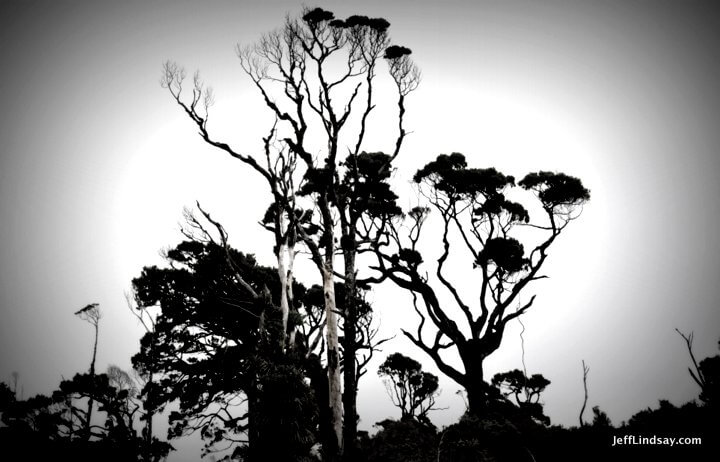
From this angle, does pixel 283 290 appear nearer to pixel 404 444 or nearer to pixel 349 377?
pixel 349 377

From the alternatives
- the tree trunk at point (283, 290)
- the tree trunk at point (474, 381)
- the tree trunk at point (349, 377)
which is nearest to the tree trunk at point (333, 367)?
the tree trunk at point (349, 377)

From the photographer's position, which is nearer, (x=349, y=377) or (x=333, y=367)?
(x=333, y=367)

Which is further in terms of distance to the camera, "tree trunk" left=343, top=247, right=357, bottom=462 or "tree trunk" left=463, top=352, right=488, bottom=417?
"tree trunk" left=463, top=352, right=488, bottom=417

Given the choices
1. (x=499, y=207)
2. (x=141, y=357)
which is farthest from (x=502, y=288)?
(x=141, y=357)

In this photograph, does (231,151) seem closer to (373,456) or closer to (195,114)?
(195,114)

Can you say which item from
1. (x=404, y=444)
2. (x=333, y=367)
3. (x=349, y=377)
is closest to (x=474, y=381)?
(x=404, y=444)

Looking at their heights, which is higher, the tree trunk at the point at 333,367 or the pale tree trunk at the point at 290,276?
the pale tree trunk at the point at 290,276

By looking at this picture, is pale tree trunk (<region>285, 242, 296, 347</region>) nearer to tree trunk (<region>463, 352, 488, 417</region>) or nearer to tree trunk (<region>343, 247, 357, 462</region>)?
tree trunk (<region>343, 247, 357, 462</region>)

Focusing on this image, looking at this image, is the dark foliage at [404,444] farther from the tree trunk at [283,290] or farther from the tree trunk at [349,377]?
the tree trunk at [283,290]

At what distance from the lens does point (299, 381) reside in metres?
8.30

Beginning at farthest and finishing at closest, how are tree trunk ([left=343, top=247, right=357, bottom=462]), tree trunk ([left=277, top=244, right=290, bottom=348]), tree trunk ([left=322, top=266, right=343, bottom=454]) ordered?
1. tree trunk ([left=277, top=244, right=290, bottom=348])
2. tree trunk ([left=343, top=247, right=357, bottom=462])
3. tree trunk ([left=322, top=266, right=343, bottom=454])

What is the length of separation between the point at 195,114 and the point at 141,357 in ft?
46.5

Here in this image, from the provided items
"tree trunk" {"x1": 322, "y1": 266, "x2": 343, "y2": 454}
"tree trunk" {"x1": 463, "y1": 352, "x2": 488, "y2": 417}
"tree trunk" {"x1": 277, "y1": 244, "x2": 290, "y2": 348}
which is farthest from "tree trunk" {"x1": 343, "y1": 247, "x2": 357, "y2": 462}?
"tree trunk" {"x1": 463, "y1": 352, "x2": 488, "y2": 417}

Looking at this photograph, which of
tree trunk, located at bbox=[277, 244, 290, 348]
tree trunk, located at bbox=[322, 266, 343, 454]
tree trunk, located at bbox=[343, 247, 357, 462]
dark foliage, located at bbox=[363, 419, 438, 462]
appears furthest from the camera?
tree trunk, located at bbox=[277, 244, 290, 348]
